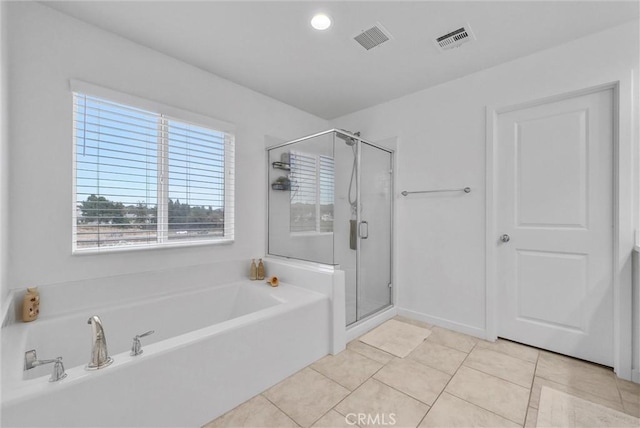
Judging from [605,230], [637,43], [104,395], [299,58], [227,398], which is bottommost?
[227,398]

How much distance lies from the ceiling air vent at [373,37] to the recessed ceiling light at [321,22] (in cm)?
26

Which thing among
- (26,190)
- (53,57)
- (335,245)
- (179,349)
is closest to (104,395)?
(179,349)

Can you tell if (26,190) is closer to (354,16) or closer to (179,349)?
(179,349)

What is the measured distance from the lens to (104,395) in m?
1.17

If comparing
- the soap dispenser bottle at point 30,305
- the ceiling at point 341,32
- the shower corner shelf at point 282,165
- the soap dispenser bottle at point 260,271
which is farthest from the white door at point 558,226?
the soap dispenser bottle at point 30,305

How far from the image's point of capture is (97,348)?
1201mm

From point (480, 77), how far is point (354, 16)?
1400 millimetres

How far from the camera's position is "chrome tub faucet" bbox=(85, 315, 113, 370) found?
119 centimetres

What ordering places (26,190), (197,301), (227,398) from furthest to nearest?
(197,301) → (26,190) → (227,398)

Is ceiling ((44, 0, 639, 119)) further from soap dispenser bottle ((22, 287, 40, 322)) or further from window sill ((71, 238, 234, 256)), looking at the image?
soap dispenser bottle ((22, 287, 40, 322))

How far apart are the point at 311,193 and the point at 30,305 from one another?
2.10m

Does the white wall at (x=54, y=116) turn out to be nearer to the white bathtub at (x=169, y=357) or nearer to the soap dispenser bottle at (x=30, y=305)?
the soap dispenser bottle at (x=30, y=305)

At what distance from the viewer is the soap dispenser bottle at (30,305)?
5.20 feet

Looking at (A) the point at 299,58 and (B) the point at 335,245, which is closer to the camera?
(A) the point at 299,58
